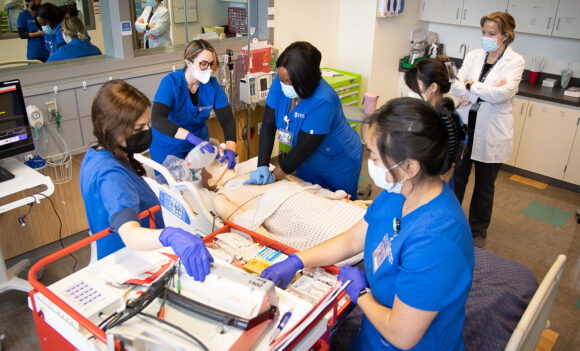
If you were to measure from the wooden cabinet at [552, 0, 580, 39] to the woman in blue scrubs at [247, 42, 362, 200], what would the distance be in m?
2.57

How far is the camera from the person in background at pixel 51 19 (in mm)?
3553

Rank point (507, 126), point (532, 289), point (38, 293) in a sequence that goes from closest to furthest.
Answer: point (38, 293), point (532, 289), point (507, 126)

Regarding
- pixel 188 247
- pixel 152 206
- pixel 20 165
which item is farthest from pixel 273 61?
pixel 188 247

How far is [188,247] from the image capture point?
127cm

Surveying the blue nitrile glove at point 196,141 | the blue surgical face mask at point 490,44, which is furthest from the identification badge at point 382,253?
the blue surgical face mask at point 490,44

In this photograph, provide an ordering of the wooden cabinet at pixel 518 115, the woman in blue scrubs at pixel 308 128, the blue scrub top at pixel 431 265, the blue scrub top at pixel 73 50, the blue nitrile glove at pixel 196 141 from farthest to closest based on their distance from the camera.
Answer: the wooden cabinet at pixel 518 115 → the blue scrub top at pixel 73 50 → the blue nitrile glove at pixel 196 141 → the woman in blue scrubs at pixel 308 128 → the blue scrub top at pixel 431 265

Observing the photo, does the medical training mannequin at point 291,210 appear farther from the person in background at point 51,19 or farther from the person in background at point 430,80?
the person in background at point 51,19

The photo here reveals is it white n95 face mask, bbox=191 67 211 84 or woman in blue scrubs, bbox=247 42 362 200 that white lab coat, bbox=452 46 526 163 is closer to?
woman in blue scrubs, bbox=247 42 362 200

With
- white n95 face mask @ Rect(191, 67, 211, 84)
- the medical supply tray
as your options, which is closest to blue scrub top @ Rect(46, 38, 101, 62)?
white n95 face mask @ Rect(191, 67, 211, 84)

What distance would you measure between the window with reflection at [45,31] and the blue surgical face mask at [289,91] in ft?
5.97

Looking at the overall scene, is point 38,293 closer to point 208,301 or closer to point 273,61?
point 208,301

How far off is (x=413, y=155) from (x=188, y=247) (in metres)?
0.65

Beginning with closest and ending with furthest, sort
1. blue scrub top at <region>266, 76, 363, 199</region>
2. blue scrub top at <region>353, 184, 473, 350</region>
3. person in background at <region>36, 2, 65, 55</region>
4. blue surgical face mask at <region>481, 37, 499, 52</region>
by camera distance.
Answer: blue scrub top at <region>353, 184, 473, 350</region> < blue scrub top at <region>266, 76, 363, 199</region> < blue surgical face mask at <region>481, 37, 499, 52</region> < person in background at <region>36, 2, 65, 55</region>

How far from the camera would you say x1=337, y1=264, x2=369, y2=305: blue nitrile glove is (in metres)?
1.36
